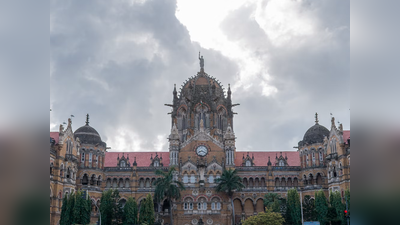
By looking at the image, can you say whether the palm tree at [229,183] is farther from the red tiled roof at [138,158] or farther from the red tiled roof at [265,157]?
the red tiled roof at [138,158]

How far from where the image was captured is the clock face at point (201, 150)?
73156 mm

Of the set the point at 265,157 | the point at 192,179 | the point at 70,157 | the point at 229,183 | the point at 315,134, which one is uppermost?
the point at 315,134

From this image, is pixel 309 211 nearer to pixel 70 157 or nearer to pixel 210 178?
pixel 210 178

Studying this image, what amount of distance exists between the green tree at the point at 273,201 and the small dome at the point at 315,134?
1325 cm

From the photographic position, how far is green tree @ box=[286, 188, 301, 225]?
5844 cm

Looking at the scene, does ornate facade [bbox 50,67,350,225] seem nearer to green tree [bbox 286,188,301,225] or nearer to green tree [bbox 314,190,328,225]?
green tree [bbox 314,190,328,225]

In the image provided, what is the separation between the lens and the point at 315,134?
71.5 meters

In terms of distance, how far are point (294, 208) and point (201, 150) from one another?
73.6 ft

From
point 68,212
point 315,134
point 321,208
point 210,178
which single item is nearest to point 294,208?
point 321,208

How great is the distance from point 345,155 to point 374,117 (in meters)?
56.7

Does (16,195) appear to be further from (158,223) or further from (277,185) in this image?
(277,185)

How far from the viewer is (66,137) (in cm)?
6284

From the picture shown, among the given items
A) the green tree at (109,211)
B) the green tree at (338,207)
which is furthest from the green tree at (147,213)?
the green tree at (338,207)

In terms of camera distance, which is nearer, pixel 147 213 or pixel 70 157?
pixel 147 213
